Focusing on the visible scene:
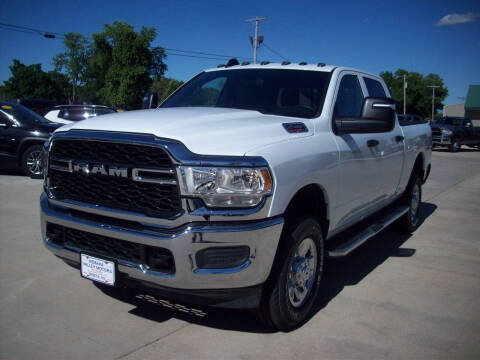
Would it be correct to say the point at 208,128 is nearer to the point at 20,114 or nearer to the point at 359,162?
the point at 359,162

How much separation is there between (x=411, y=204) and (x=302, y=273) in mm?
3541

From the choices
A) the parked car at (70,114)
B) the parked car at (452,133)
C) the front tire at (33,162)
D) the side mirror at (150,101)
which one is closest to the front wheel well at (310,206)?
the side mirror at (150,101)

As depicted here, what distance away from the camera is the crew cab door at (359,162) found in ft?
13.0

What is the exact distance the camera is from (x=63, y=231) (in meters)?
3.29

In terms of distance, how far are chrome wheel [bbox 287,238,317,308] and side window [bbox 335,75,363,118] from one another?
1.27 metres

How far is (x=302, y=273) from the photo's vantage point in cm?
346

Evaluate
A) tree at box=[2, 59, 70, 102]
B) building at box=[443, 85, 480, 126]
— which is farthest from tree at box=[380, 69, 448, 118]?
tree at box=[2, 59, 70, 102]

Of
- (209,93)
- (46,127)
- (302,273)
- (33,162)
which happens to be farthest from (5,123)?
(302,273)

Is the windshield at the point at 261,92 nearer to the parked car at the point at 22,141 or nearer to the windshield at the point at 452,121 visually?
the parked car at the point at 22,141

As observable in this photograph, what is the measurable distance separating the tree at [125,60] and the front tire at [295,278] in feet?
184

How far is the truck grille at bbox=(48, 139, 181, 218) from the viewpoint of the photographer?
110 inches

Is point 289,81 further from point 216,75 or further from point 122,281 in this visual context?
point 122,281

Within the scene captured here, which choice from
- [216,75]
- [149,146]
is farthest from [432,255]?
[149,146]

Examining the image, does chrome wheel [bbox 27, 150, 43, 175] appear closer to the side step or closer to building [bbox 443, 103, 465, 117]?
the side step
